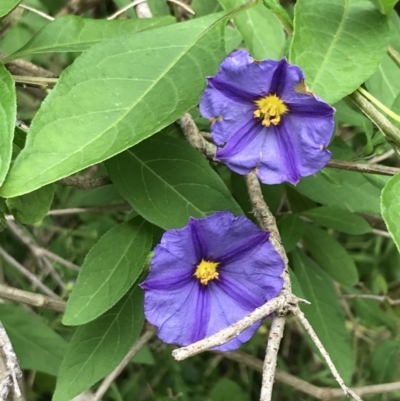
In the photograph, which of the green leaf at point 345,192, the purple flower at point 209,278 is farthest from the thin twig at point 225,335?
the green leaf at point 345,192

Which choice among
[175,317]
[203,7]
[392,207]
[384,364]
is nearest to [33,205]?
[175,317]

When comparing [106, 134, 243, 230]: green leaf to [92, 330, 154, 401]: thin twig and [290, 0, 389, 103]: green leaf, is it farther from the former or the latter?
[92, 330, 154, 401]: thin twig

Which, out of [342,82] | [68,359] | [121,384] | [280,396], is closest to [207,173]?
[342,82]

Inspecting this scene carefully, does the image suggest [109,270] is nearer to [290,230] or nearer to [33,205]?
[33,205]

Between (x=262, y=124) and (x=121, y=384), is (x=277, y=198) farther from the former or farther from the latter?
(x=121, y=384)

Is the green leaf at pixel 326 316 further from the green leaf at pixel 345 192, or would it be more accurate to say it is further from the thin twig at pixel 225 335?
the thin twig at pixel 225 335
